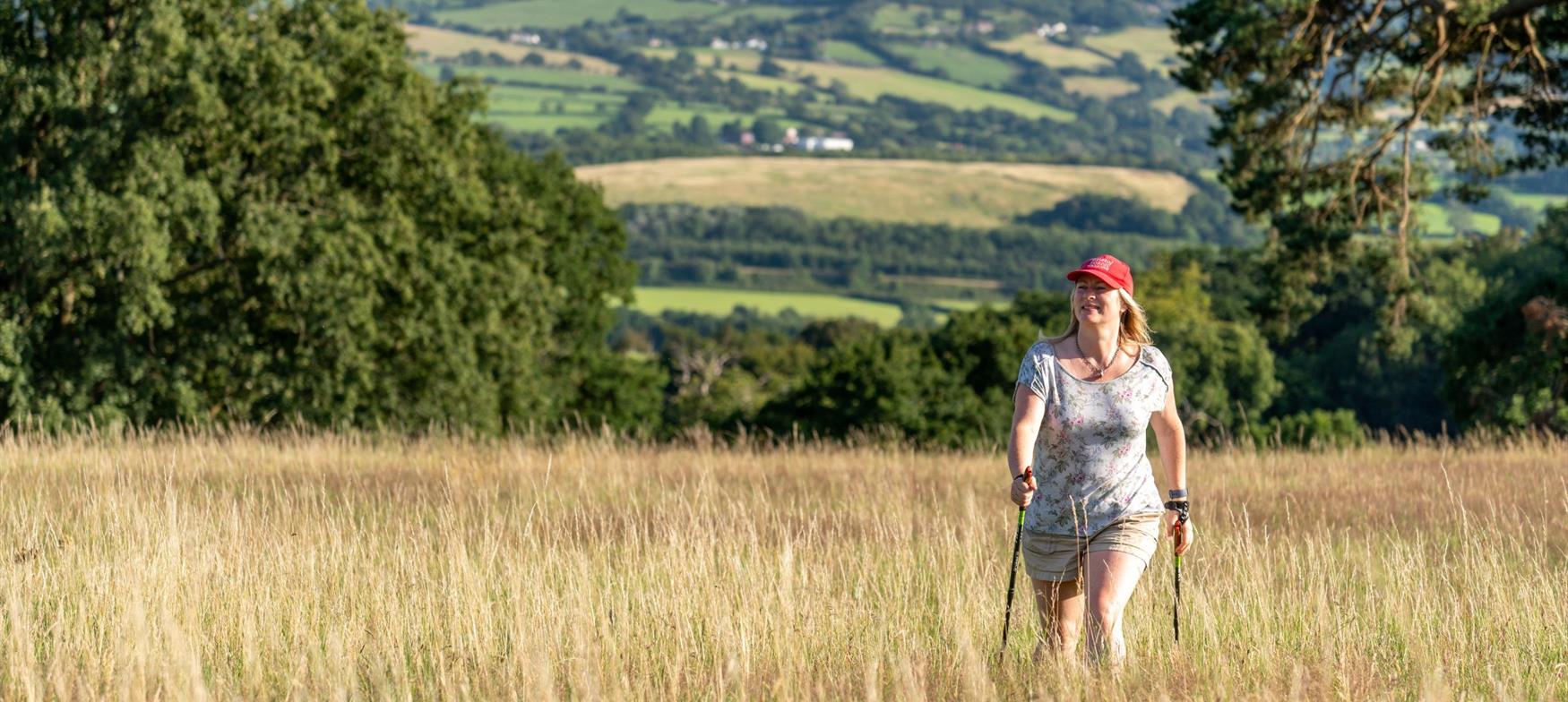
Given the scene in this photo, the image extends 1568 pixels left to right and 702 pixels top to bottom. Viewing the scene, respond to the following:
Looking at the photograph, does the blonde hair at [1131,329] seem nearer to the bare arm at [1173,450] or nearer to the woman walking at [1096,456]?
the woman walking at [1096,456]

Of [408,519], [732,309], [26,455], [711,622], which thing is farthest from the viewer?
[732,309]

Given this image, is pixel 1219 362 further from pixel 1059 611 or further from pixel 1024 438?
pixel 1024 438

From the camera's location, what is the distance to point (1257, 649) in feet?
21.3

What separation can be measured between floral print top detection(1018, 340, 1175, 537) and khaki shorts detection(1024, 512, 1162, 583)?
0.12ft

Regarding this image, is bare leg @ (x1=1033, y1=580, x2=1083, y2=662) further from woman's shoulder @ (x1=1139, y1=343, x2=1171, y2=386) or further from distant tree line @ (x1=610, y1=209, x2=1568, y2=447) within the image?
distant tree line @ (x1=610, y1=209, x2=1568, y2=447)

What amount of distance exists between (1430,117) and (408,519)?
62.6 ft

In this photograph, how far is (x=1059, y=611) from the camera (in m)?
6.54

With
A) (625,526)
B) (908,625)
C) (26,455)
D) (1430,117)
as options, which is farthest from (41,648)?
(1430,117)

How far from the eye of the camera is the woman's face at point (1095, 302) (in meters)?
6.30

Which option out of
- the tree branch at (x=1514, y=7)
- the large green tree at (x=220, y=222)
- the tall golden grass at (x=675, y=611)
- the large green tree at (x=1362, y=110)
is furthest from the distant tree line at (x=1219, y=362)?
the large green tree at (x=220, y=222)

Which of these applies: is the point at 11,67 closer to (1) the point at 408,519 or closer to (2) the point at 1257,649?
(1) the point at 408,519

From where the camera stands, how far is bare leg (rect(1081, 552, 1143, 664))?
6184 millimetres

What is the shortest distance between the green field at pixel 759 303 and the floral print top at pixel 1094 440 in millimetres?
164167

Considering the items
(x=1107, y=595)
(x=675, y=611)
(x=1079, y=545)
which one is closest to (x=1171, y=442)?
(x=1079, y=545)
